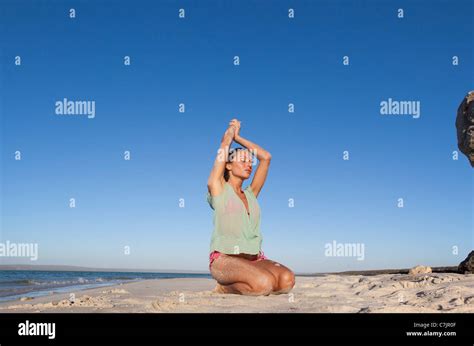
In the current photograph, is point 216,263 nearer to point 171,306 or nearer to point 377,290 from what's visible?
point 171,306

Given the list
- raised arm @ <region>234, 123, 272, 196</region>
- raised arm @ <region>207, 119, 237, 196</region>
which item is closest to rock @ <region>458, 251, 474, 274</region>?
raised arm @ <region>234, 123, 272, 196</region>

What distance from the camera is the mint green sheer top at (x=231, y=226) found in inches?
238

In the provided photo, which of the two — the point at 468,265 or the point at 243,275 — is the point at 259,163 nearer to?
the point at 243,275

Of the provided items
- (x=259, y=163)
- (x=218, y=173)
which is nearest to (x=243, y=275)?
(x=218, y=173)

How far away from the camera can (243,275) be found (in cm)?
575

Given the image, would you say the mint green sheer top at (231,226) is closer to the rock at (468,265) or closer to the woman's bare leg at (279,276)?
the woman's bare leg at (279,276)

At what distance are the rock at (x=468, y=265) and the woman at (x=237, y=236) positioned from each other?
258 inches

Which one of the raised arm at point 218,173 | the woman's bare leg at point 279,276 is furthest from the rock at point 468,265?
the raised arm at point 218,173

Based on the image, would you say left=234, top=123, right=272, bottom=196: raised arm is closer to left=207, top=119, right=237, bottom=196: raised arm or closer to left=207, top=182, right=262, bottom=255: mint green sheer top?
left=207, top=119, right=237, bottom=196: raised arm

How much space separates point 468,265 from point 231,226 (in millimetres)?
7426

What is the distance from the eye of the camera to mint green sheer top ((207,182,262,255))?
19.8 feet
